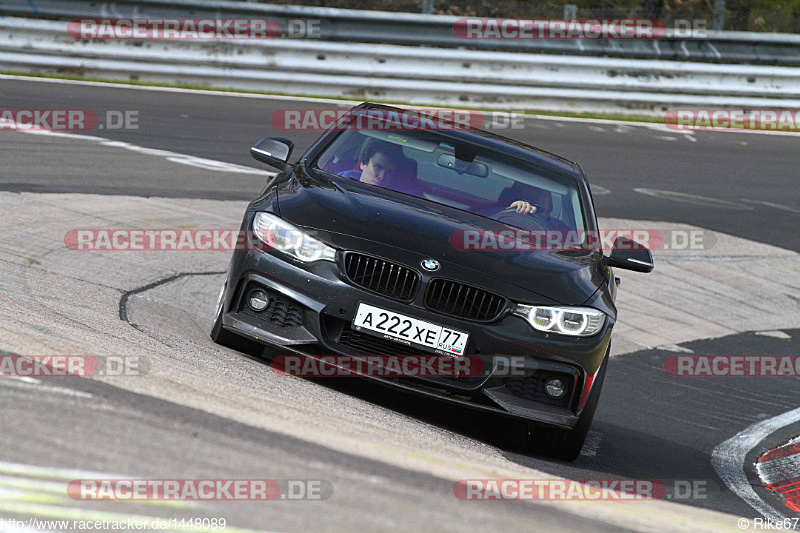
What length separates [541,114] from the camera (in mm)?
18156

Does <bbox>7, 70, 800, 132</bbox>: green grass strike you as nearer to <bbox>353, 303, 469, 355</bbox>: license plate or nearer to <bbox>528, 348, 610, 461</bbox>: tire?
<bbox>528, 348, 610, 461</bbox>: tire

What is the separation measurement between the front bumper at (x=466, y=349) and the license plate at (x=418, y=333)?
3cm

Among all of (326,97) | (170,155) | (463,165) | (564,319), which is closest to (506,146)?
(463,165)

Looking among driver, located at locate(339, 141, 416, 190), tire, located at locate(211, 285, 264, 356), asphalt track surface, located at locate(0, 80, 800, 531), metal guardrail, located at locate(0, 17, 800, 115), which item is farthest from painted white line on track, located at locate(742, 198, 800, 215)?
tire, located at locate(211, 285, 264, 356)

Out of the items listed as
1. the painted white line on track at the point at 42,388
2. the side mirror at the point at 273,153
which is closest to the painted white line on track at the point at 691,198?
the side mirror at the point at 273,153

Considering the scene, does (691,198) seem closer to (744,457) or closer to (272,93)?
(272,93)

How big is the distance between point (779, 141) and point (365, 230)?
50.8 feet

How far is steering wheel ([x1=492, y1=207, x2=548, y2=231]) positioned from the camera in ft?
19.9

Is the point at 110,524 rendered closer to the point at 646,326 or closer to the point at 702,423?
the point at 702,423

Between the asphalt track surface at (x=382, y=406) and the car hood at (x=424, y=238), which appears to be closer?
the asphalt track surface at (x=382, y=406)

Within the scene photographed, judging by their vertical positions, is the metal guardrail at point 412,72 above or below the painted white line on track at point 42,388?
below

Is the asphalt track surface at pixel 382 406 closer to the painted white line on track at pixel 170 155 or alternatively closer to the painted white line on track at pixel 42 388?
the painted white line on track at pixel 42 388

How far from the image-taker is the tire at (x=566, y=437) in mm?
5195

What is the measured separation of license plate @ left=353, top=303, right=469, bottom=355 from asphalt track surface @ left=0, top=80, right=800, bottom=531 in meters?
0.44
